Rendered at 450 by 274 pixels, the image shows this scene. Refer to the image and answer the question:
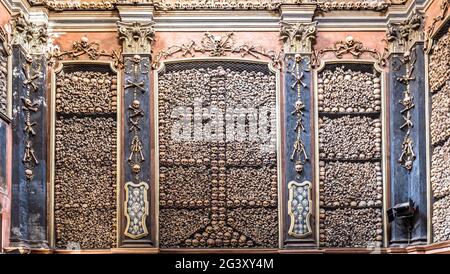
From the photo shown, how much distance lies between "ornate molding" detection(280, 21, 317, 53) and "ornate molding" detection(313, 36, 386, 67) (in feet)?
0.56

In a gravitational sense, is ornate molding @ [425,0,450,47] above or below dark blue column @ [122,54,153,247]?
above

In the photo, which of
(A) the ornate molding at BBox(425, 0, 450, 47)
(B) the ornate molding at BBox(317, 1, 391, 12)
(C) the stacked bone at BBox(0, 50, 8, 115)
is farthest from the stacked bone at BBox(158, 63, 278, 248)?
(A) the ornate molding at BBox(425, 0, 450, 47)

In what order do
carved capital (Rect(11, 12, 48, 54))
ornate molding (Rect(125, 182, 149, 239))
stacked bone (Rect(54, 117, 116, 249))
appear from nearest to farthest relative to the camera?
carved capital (Rect(11, 12, 48, 54)) → ornate molding (Rect(125, 182, 149, 239)) → stacked bone (Rect(54, 117, 116, 249))

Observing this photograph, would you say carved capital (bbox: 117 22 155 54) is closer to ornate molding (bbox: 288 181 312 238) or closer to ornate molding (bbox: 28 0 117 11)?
ornate molding (bbox: 28 0 117 11)

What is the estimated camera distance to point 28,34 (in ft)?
23.2

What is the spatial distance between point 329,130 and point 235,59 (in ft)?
4.39

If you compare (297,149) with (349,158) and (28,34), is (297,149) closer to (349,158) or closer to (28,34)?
(349,158)

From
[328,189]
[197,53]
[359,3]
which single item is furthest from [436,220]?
[197,53]

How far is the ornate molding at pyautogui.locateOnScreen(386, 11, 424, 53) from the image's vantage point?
687cm

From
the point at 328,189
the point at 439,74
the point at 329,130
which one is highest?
the point at 439,74

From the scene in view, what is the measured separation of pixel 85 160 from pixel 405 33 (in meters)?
3.83

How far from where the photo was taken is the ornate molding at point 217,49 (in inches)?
290

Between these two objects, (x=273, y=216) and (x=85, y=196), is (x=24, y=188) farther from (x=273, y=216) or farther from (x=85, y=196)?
(x=273, y=216)

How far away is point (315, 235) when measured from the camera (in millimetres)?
7098
